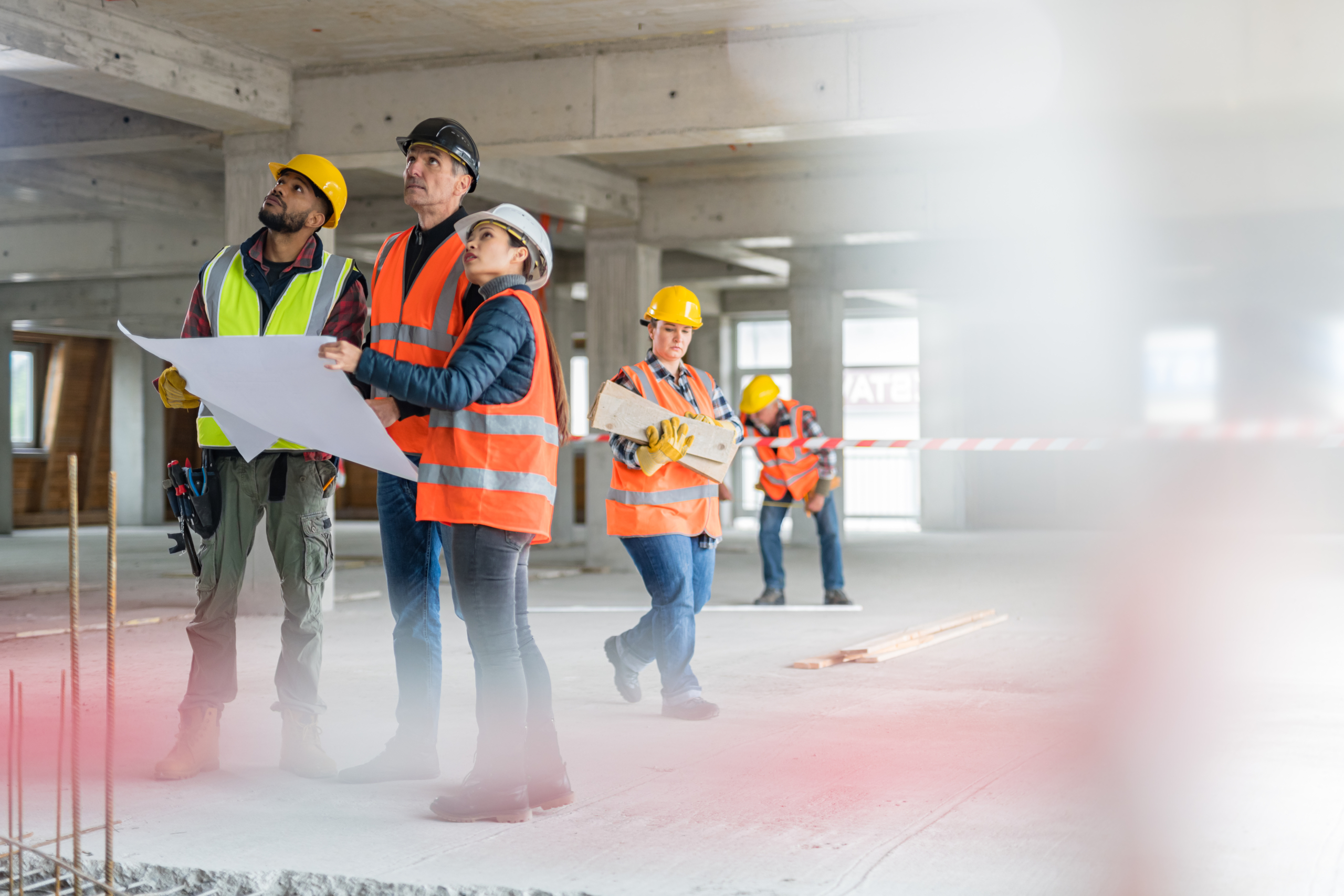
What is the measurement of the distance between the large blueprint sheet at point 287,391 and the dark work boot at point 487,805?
919 mm

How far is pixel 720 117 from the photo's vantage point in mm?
9430

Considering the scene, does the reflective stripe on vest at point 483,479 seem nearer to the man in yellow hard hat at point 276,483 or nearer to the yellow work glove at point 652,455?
the man in yellow hard hat at point 276,483

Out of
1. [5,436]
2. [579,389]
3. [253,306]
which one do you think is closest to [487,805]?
[253,306]

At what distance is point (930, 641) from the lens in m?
8.12

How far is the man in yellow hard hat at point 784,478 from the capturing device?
10.5m

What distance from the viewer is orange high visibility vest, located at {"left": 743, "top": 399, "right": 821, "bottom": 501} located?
34.8 feet

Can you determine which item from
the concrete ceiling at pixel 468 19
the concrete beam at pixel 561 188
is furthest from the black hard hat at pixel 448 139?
the concrete beam at pixel 561 188

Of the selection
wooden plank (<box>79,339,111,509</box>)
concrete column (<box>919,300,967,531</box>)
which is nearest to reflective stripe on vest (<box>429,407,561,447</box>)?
concrete column (<box>919,300,967,531</box>)

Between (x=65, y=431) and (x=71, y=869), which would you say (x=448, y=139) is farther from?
(x=65, y=431)

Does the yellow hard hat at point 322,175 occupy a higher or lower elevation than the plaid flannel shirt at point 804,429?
higher

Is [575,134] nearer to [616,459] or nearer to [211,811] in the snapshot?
[616,459]

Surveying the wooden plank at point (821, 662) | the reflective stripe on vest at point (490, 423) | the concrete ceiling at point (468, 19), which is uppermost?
the concrete ceiling at point (468, 19)

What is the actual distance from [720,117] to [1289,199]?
6.33 metres

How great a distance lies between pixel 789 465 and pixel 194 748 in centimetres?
673
